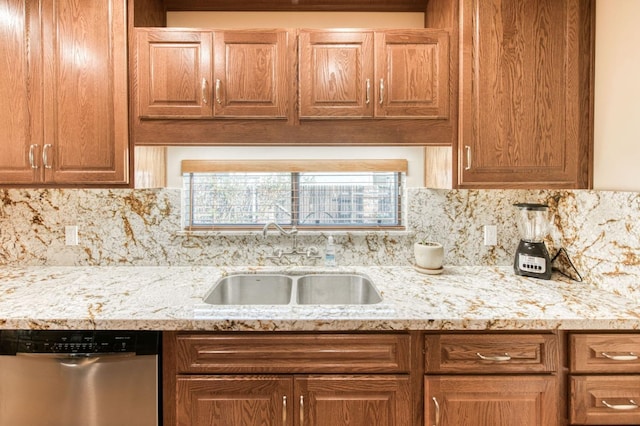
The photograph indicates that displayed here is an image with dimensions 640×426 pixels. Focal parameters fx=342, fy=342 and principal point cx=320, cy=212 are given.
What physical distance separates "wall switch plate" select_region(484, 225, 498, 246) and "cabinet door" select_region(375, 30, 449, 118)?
30.3 inches

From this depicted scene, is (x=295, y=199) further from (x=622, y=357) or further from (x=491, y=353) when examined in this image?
(x=622, y=357)

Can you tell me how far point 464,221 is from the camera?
199 centimetres

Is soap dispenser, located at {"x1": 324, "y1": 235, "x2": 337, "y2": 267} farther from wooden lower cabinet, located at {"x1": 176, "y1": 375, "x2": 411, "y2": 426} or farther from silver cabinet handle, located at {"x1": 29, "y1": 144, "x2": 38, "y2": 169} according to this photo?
silver cabinet handle, located at {"x1": 29, "y1": 144, "x2": 38, "y2": 169}

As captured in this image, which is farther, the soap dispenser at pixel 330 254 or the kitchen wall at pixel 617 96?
the soap dispenser at pixel 330 254

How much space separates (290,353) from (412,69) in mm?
1339

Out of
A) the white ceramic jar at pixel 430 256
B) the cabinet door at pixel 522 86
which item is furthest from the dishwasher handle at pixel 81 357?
the cabinet door at pixel 522 86

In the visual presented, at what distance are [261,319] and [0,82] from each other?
5.30 feet

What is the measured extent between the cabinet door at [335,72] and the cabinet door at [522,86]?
0.45 meters

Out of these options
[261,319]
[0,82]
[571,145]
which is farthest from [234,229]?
[571,145]

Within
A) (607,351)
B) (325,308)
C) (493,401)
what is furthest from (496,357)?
(325,308)

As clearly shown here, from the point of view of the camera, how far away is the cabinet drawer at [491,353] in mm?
1246

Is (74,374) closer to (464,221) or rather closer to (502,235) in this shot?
(464,221)

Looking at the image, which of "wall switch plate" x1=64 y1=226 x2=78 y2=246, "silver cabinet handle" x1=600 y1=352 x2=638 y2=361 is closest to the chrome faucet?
"wall switch plate" x1=64 y1=226 x2=78 y2=246

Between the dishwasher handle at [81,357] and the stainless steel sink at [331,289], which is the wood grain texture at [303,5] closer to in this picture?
the stainless steel sink at [331,289]
